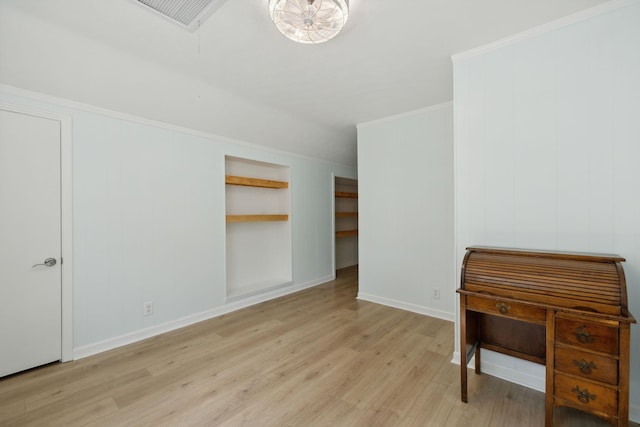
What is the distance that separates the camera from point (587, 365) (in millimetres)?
1389

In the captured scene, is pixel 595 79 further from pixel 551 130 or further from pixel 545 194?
pixel 545 194

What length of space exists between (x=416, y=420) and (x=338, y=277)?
3608 millimetres

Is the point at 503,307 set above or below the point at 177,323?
above

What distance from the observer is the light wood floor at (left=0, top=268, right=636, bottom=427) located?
1655 millimetres

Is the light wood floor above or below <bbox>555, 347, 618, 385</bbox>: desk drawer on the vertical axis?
below

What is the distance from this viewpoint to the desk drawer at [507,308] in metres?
1.53

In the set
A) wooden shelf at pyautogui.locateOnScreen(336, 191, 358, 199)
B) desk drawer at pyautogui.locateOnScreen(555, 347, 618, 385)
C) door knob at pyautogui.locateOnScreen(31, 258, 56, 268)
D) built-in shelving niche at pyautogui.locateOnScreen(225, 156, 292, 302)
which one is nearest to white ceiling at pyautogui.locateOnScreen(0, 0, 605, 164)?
built-in shelving niche at pyautogui.locateOnScreen(225, 156, 292, 302)

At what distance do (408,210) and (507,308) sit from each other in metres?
1.92

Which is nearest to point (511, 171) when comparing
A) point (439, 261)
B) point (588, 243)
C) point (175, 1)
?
point (588, 243)

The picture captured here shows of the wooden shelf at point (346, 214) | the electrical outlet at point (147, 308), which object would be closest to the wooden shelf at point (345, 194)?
the wooden shelf at point (346, 214)

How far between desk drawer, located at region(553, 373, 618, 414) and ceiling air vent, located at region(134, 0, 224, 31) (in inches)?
115

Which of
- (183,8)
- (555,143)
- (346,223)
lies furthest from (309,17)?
(346,223)

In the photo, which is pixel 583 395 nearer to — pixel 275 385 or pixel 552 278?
pixel 552 278

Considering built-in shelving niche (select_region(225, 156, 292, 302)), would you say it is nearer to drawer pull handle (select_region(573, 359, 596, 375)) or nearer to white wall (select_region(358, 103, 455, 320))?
white wall (select_region(358, 103, 455, 320))
